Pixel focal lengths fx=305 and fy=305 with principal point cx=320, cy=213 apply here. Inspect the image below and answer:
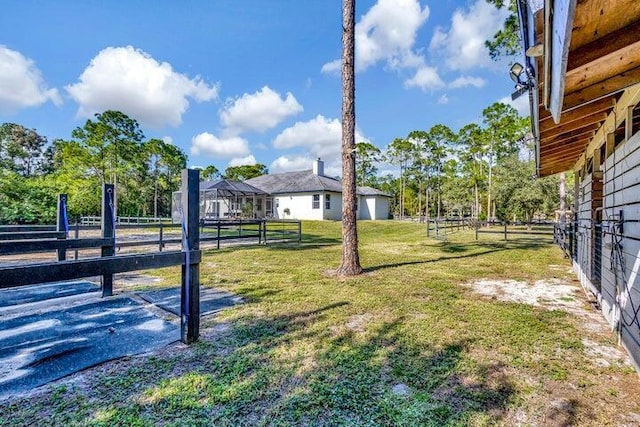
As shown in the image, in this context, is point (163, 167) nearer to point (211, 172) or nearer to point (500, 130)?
point (211, 172)

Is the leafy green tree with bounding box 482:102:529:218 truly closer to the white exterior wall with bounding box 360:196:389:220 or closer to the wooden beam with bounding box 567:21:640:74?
the white exterior wall with bounding box 360:196:389:220

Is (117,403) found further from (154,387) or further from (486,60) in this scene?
(486,60)

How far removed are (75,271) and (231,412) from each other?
4.95 ft

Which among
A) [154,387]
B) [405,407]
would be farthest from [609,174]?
[154,387]

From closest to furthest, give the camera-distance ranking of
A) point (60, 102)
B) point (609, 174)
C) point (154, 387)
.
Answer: point (154, 387), point (609, 174), point (60, 102)

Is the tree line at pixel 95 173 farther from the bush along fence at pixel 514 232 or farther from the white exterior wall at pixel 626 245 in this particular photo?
the white exterior wall at pixel 626 245

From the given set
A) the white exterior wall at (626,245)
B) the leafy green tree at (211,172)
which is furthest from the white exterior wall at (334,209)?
the leafy green tree at (211,172)

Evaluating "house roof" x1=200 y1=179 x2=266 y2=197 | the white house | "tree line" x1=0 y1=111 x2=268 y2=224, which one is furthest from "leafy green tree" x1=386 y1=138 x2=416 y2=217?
"tree line" x1=0 y1=111 x2=268 y2=224

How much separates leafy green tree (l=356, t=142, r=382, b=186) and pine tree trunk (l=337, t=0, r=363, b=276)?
103 ft

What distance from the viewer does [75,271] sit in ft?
7.29

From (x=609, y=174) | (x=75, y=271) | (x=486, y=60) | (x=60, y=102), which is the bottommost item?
(x=75, y=271)

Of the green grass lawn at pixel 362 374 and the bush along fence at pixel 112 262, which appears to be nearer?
the green grass lawn at pixel 362 374

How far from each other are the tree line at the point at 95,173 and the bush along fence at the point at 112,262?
10765mm

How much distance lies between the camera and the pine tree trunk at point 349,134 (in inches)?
244
